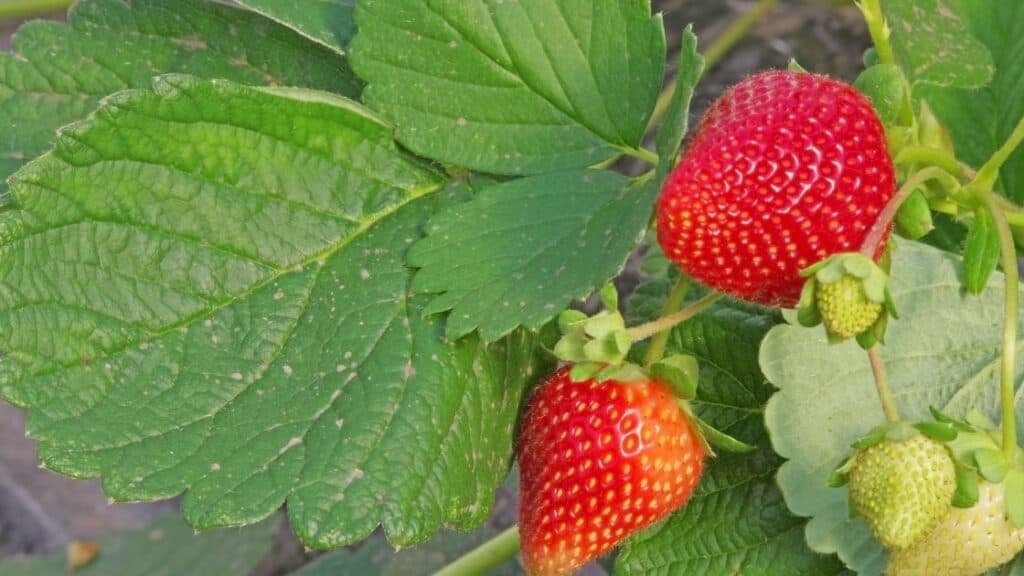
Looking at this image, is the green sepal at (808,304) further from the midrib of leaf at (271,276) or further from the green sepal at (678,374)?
the midrib of leaf at (271,276)

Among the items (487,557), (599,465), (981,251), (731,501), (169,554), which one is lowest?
(169,554)

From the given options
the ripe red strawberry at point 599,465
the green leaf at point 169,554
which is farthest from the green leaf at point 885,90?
the green leaf at point 169,554

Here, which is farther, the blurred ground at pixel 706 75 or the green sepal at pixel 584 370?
the blurred ground at pixel 706 75

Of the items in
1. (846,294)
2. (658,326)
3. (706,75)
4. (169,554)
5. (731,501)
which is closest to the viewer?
(846,294)

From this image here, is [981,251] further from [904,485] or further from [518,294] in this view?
[518,294]

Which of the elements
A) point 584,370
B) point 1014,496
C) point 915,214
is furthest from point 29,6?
point 1014,496

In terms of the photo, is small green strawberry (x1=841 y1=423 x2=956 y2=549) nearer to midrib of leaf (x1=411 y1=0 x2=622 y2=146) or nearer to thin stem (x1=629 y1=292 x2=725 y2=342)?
thin stem (x1=629 y1=292 x2=725 y2=342)

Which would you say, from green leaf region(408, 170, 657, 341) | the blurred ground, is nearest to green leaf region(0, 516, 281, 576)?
the blurred ground
